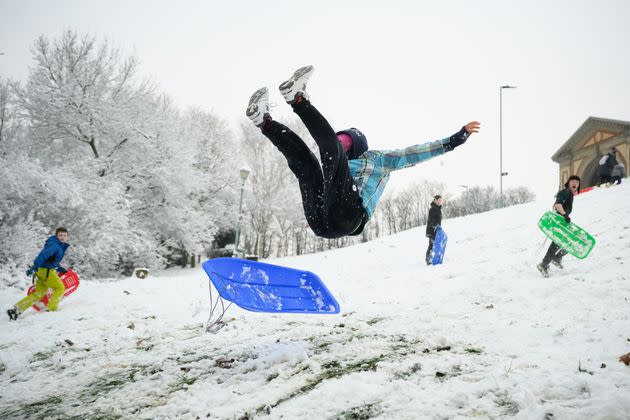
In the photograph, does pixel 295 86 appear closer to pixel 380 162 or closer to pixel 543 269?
pixel 380 162

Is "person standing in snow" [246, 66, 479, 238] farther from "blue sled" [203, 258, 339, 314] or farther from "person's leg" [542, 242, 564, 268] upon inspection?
"person's leg" [542, 242, 564, 268]

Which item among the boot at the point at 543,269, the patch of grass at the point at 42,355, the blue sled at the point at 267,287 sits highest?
the blue sled at the point at 267,287

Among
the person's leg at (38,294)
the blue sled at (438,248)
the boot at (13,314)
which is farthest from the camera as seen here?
the blue sled at (438,248)

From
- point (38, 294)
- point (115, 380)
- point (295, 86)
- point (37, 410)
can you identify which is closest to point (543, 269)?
point (295, 86)

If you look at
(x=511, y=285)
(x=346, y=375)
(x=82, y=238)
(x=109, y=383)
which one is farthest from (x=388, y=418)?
(x=82, y=238)

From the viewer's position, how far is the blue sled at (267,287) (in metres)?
3.02

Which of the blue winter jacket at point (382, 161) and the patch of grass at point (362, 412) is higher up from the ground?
the blue winter jacket at point (382, 161)

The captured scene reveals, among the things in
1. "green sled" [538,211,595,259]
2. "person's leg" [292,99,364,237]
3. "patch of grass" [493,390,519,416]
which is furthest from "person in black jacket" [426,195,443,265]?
"patch of grass" [493,390,519,416]

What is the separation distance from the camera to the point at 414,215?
6084cm

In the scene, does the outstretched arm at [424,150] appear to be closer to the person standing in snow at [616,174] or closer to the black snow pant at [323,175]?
the black snow pant at [323,175]

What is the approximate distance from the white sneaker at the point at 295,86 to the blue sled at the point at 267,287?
1597 mm

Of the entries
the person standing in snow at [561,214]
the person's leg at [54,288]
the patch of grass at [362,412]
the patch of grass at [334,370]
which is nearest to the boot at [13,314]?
the person's leg at [54,288]

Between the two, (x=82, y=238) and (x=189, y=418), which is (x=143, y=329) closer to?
(x=189, y=418)

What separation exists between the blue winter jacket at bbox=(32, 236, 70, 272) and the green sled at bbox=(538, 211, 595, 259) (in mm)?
9207
